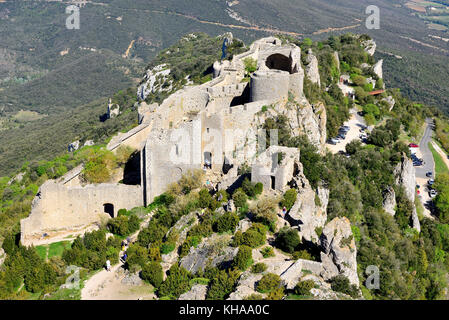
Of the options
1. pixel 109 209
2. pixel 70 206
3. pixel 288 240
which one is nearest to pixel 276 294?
pixel 288 240

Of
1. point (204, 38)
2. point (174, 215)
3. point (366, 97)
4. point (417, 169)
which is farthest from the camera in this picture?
point (204, 38)

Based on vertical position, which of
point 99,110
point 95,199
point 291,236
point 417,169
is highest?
point 291,236

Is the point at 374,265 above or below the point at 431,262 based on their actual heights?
above

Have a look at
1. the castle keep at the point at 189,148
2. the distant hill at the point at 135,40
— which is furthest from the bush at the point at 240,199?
the distant hill at the point at 135,40

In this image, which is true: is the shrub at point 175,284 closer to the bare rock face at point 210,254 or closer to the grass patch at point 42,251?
the bare rock face at point 210,254

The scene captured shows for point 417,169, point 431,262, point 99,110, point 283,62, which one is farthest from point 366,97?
point 99,110

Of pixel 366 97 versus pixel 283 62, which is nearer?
pixel 283 62

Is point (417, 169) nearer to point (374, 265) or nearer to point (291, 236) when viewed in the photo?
point (374, 265)

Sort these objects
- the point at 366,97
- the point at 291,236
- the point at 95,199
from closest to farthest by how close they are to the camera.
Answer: the point at 291,236 → the point at 95,199 → the point at 366,97
